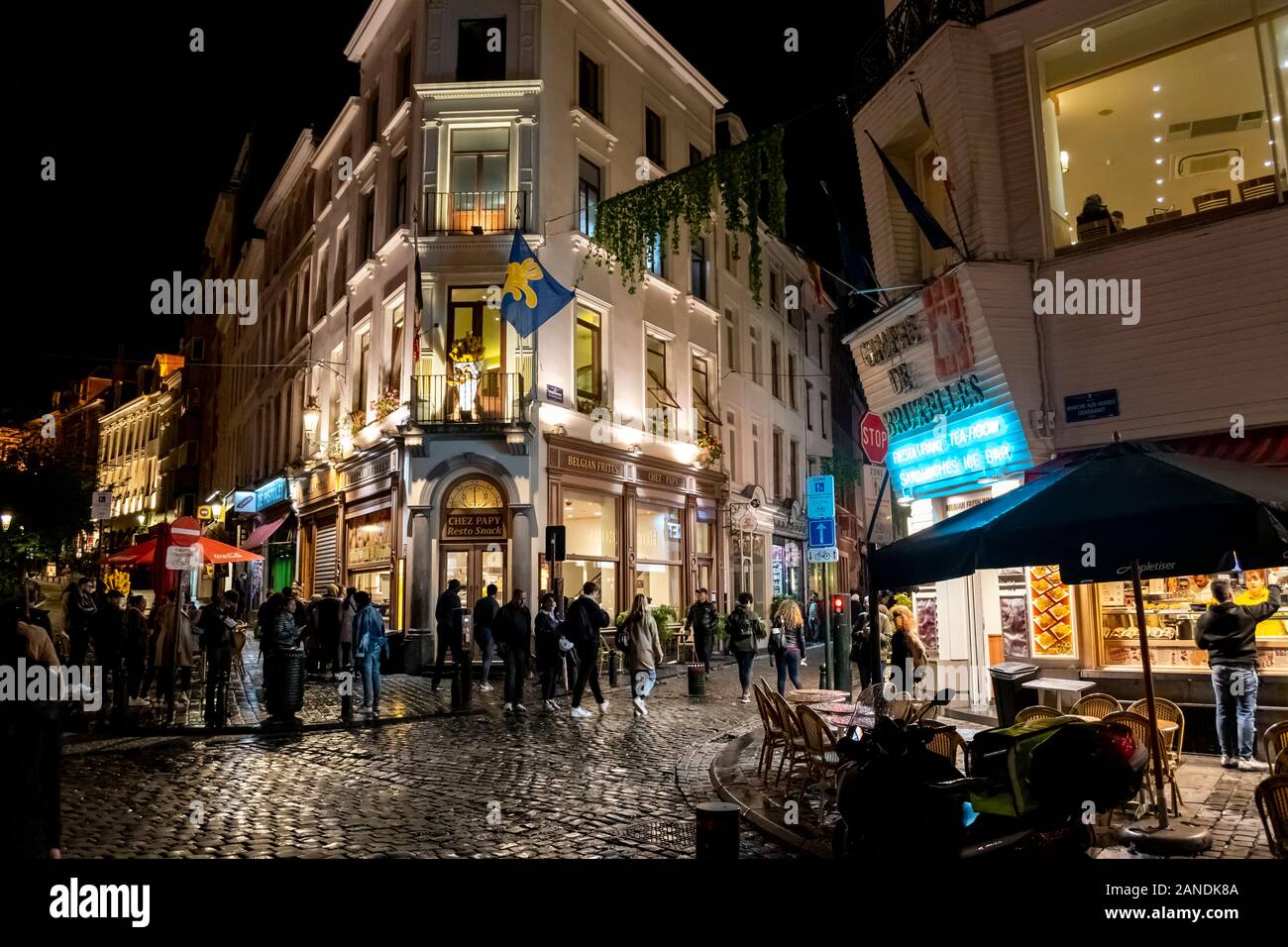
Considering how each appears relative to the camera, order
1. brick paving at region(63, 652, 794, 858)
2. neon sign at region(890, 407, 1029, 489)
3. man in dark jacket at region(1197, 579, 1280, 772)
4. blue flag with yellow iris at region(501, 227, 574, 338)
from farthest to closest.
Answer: blue flag with yellow iris at region(501, 227, 574, 338) → neon sign at region(890, 407, 1029, 489) → man in dark jacket at region(1197, 579, 1280, 772) → brick paving at region(63, 652, 794, 858)

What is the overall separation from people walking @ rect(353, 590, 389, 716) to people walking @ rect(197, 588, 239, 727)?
187 cm

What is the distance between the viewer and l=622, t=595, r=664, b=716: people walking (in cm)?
1349

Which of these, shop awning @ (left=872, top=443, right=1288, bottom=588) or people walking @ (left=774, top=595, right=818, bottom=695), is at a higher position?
shop awning @ (left=872, top=443, right=1288, bottom=588)

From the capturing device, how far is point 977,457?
11750mm

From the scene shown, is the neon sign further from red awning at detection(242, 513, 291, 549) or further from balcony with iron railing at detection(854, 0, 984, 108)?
red awning at detection(242, 513, 291, 549)

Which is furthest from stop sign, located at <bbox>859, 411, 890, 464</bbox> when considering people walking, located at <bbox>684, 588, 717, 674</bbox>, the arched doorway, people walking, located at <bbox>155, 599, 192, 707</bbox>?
people walking, located at <bbox>155, 599, 192, 707</bbox>

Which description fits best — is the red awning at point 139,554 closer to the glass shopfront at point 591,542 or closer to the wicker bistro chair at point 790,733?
the glass shopfront at point 591,542

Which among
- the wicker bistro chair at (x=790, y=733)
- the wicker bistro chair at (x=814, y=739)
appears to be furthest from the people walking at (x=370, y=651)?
the wicker bistro chair at (x=814, y=739)

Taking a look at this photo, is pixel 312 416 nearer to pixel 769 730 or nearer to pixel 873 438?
pixel 873 438

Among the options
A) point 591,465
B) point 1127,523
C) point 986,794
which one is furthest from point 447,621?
point 1127,523

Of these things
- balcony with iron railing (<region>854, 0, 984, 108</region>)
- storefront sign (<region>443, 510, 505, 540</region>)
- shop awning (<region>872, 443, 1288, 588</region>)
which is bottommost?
shop awning (<region>872, 443, 1288, 588</region>)

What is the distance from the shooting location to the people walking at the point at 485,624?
14.9 metres
